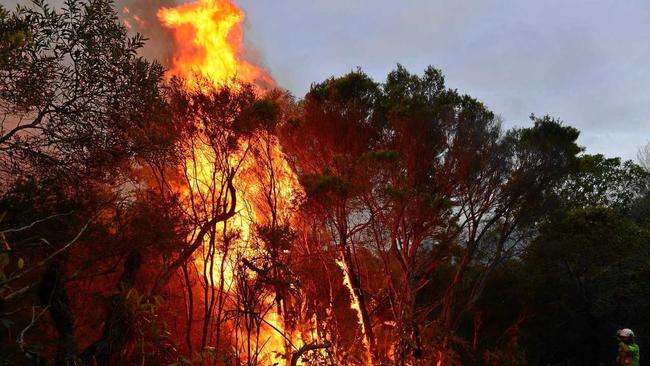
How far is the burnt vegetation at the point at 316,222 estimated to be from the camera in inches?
235

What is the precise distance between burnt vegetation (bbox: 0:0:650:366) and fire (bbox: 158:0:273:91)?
187 cm

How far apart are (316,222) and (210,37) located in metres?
6.62

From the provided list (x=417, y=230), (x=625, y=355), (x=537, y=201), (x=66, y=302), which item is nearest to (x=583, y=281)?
(x=537, y=201)

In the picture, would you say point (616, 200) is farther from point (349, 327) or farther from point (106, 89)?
point (106, 89)

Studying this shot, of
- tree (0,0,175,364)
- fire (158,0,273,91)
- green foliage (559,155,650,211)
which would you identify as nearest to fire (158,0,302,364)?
fire (158,0,273,91)

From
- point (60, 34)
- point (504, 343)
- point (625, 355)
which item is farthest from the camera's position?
point (504, 343)

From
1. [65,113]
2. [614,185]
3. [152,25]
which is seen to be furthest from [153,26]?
[614,185]

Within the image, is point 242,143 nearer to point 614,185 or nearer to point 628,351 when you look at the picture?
point 628,351

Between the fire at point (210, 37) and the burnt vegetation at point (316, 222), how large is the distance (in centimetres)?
187

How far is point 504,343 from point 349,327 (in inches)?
233

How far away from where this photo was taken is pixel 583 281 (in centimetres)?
1645

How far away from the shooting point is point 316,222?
41.6 feet

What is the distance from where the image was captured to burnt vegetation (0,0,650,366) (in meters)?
5.97

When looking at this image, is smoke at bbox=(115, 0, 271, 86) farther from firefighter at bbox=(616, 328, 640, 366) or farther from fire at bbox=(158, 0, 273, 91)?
firefighter at bbox=(616, 328, 640, 366)
